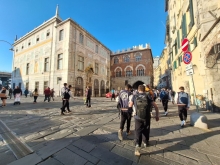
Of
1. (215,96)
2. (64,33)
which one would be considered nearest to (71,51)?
(64,33)

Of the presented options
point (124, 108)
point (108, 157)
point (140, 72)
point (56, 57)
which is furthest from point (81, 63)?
point (108, 157)

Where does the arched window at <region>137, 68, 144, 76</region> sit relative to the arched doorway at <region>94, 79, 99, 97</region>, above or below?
above

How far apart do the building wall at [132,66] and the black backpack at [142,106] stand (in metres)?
27.3

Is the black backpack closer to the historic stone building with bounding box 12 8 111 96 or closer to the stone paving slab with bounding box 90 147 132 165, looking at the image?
the stone paving slab with bounding box 90 147 132 165

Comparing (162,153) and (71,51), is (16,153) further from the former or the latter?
(71,51)

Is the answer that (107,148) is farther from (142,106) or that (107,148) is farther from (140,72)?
(140,72)

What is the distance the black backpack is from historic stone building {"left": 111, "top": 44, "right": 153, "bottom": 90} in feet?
89.7

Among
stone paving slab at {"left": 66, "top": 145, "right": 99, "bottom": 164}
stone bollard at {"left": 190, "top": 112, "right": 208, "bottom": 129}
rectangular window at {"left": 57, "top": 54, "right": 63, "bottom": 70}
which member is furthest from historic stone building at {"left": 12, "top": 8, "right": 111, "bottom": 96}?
stone bollard at {"left": 190, "top": 112, "right": 208, "bottom": 129}

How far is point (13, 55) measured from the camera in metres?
27.2

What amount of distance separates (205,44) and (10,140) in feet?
32.7

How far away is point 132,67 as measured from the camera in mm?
30469

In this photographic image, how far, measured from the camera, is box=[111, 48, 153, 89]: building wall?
28.7 m

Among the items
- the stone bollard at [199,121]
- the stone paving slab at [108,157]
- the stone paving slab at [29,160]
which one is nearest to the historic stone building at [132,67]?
the stone bollard at [199,121]

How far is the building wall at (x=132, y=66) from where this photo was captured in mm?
28705
